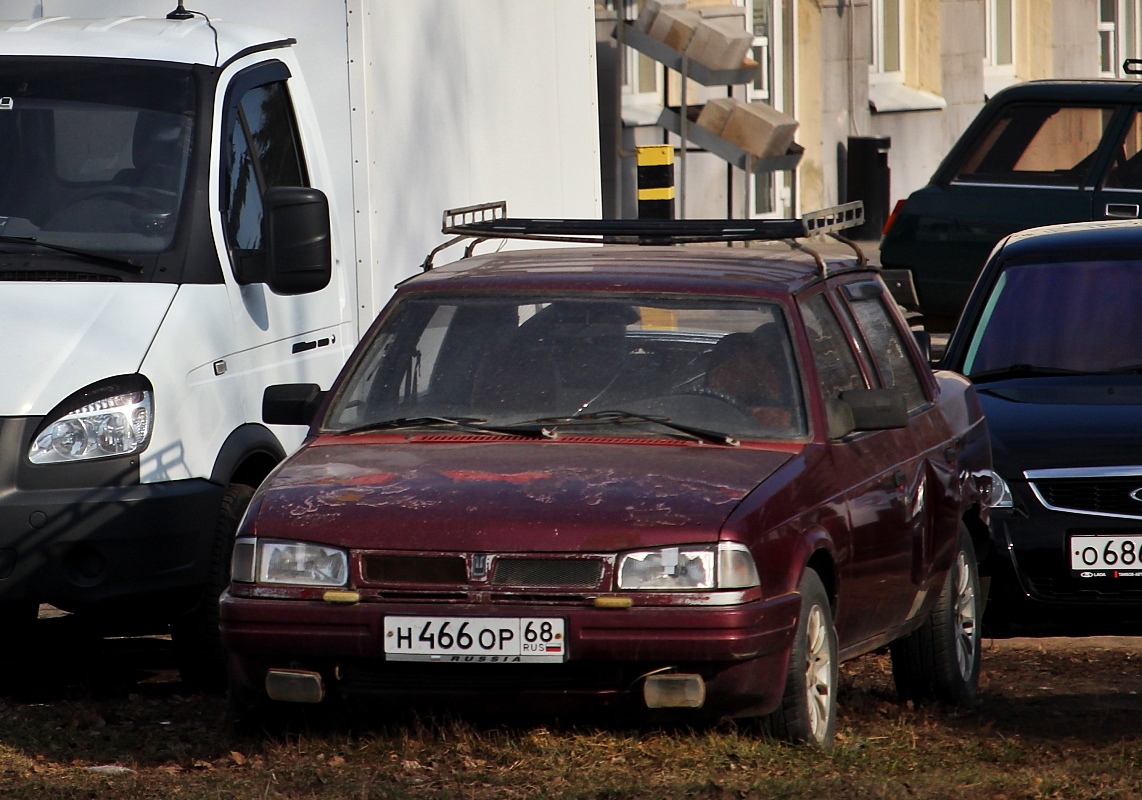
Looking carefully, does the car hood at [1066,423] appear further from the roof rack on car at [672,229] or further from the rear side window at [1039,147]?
the rear side window at [1039,147]

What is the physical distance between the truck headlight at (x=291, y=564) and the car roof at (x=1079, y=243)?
14.7 ft

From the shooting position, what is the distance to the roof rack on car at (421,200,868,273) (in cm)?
654

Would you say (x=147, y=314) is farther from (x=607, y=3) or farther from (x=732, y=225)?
(x=607, y=3)

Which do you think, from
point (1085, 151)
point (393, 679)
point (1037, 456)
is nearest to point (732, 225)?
point (1037, 456)

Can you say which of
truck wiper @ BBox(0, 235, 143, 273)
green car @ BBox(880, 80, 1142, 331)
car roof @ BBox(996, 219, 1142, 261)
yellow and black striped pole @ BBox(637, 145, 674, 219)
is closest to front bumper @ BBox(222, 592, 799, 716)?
truck wiper @ BBox(0, 235, 143, 273)

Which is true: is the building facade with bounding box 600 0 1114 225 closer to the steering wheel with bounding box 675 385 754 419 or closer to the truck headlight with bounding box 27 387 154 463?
the truck headlight with bounding box 27 387 154 463

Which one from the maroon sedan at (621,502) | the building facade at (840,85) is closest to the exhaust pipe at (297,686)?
the maroon sedan at (621,502)

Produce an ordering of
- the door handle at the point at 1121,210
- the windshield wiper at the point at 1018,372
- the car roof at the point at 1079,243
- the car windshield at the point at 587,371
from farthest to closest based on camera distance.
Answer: the door handle at the point at 1121,210 < the car roof at the point at 1079,243 < the windshield wiper at the point at 1018,372 < the car windshield at the point at 587,371

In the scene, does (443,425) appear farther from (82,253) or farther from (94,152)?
(94,152)

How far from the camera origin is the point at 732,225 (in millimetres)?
6840

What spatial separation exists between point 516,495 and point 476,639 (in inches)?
15.7

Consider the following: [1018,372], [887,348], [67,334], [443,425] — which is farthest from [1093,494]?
[67,334]

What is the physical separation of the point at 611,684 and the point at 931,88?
26599 mm

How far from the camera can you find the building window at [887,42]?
1190 inches
